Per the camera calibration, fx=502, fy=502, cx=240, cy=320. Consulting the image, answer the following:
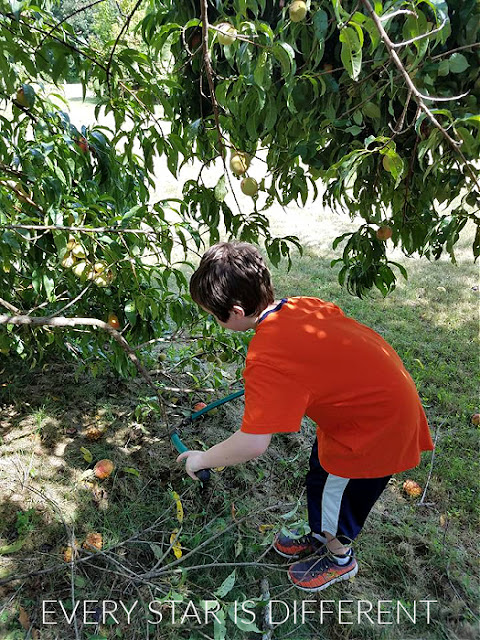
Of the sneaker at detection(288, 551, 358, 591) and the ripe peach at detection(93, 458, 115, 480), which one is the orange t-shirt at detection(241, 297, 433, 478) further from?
the ripe peach at detection(93, 458, 115, 480)

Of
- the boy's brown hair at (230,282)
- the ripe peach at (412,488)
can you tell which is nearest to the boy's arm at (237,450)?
the boy's brown hair at (230,282)

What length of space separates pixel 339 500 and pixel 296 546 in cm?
40

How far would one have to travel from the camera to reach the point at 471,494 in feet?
7.59

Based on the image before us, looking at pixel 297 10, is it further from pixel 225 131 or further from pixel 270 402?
pixel 270 402

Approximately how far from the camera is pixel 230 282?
149 cm

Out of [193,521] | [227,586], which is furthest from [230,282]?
[193,521]

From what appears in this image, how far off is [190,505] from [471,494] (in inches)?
50.8

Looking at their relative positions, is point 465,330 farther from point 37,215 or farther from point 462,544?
point 37,215

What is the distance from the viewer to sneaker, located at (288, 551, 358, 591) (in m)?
1.86

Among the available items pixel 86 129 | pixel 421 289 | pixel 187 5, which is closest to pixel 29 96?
pixel 86 129

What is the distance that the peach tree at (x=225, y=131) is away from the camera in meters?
1.40

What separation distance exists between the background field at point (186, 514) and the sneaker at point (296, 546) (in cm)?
5

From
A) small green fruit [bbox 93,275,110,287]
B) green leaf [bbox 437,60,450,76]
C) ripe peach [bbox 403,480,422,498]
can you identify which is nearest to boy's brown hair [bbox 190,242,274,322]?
small green fruit [bbox 93,275,110,287]

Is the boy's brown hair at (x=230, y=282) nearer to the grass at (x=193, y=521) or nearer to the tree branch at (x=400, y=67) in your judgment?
the tree branch at (x=400, y=67)
